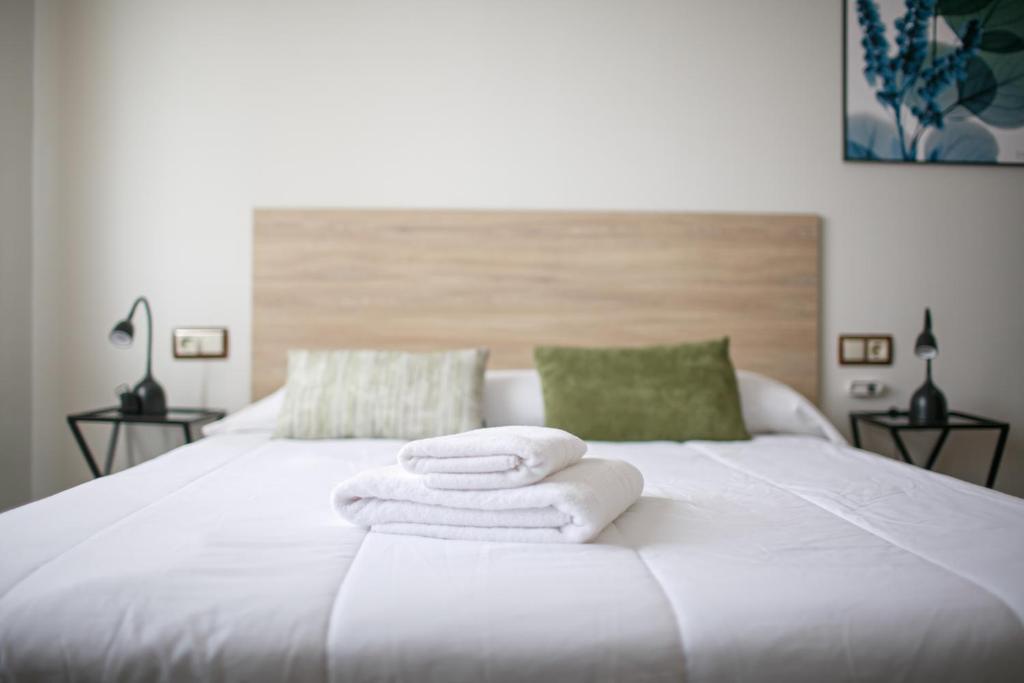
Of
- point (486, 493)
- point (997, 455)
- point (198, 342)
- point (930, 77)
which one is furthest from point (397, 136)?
point (997, 455)

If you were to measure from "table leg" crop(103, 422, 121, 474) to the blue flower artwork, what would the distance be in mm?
3017

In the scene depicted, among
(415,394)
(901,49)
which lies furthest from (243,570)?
(901,49)

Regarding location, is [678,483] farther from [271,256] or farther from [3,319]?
[3,319]

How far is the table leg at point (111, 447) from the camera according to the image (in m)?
2.33

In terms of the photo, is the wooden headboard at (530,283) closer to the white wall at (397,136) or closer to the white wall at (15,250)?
the white wall at (397,136)

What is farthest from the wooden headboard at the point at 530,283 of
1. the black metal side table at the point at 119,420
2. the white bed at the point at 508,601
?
the white bed at the point at 508,601

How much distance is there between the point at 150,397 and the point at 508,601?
191 cm

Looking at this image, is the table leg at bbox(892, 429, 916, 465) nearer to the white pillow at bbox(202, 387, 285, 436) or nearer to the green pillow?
the green pillow

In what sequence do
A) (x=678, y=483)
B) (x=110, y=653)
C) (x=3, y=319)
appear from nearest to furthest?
1. (x=110, y=653)
2. (x=678, y=483)
3. (x=3, y=319)

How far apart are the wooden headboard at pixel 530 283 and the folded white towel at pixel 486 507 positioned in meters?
1.43

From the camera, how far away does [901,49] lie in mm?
2617

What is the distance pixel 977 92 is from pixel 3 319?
12.6ft

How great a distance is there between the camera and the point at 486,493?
3.38 feet

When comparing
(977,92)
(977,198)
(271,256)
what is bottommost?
(271,256)
